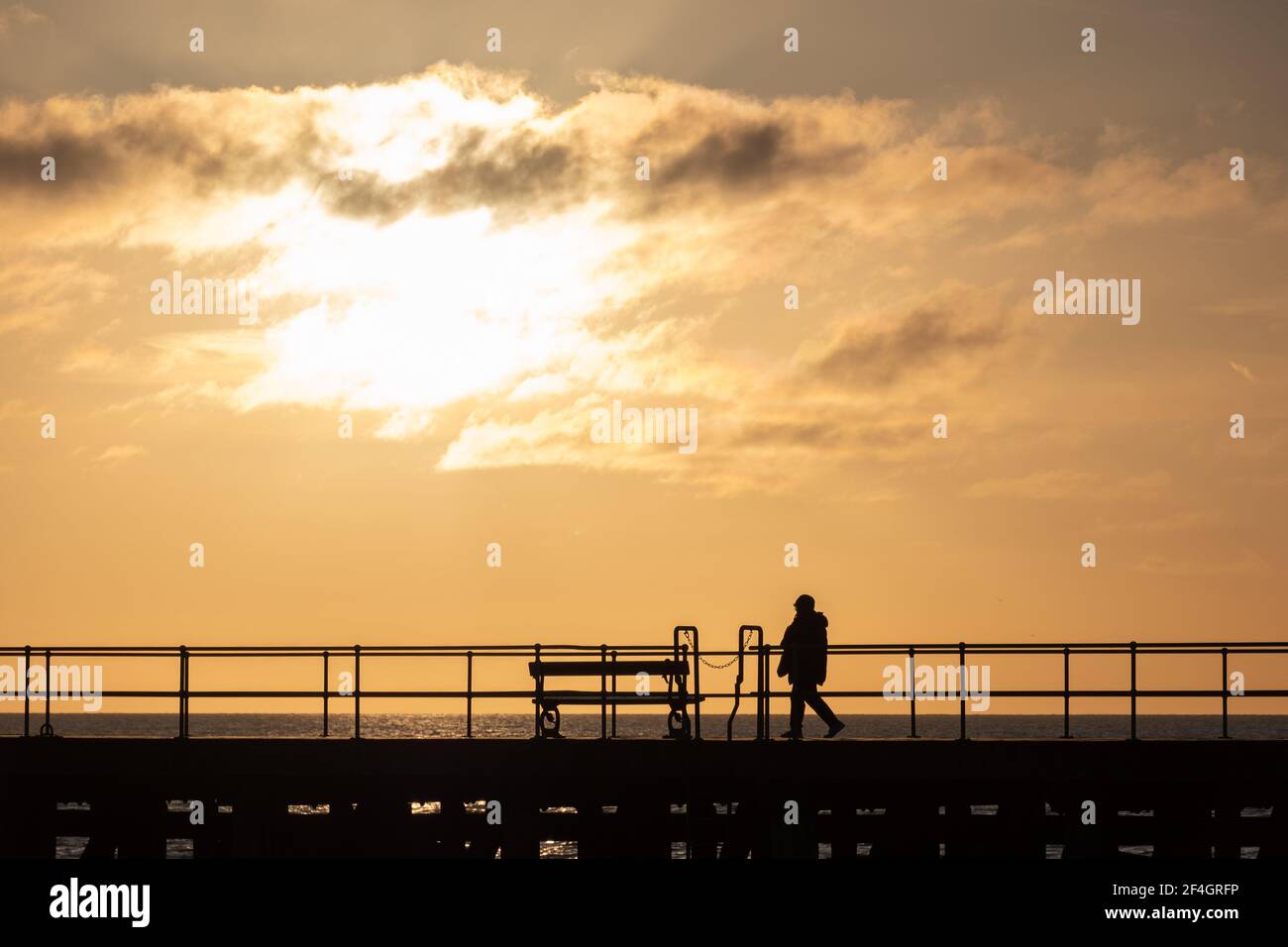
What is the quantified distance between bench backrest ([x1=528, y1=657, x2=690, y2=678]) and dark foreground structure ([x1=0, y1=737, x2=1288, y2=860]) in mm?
1651

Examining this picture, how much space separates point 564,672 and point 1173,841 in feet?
27.2

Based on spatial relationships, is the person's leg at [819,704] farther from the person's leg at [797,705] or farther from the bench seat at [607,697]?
the bench seat at [607,697]

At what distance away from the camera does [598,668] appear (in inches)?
984

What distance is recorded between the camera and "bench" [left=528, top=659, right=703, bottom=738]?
24.3 metres

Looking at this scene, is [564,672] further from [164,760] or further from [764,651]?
[164,760]

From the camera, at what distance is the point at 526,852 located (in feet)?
77.8

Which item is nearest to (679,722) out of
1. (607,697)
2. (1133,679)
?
(607,697)

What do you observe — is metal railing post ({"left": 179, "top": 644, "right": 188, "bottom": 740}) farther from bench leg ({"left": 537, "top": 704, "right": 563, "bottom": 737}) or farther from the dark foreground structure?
bench leg ({"left": 537, "top": 704, "right": 563, "bottom": 737})

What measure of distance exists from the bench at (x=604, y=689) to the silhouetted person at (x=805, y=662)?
1346 millimetres

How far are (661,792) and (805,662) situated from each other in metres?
2.58
